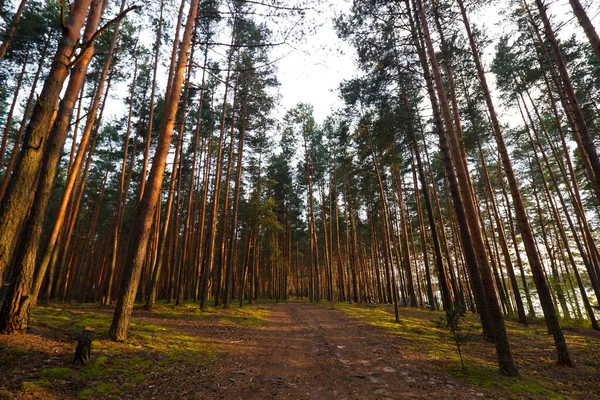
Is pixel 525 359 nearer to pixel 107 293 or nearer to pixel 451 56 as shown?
pixel 451 56

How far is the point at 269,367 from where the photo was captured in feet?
20.2

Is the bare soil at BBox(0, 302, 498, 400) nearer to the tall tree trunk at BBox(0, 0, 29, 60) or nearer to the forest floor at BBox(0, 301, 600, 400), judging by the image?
the forest floor at BBox(0, 301, 600, 400)

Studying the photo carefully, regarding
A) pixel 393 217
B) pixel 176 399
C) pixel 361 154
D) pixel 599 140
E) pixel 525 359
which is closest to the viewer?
pixel 176 399

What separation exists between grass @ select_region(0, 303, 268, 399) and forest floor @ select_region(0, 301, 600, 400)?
0.05 ft

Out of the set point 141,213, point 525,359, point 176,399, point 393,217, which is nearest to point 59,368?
point 176,399

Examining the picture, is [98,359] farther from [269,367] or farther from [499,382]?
[499,382]

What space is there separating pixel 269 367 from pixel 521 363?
672 cm

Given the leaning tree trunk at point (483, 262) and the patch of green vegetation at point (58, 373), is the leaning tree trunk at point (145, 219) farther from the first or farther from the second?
the leaning tree trunk at point (483, 262)

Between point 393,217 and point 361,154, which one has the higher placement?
point 361,154

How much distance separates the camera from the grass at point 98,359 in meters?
3.96

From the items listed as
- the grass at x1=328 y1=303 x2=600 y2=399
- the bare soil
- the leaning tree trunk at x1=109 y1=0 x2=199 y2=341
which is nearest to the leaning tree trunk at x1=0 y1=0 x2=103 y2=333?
the bare soil

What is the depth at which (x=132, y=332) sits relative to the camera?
720 cm

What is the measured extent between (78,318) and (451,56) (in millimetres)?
15207

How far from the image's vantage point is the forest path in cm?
475
